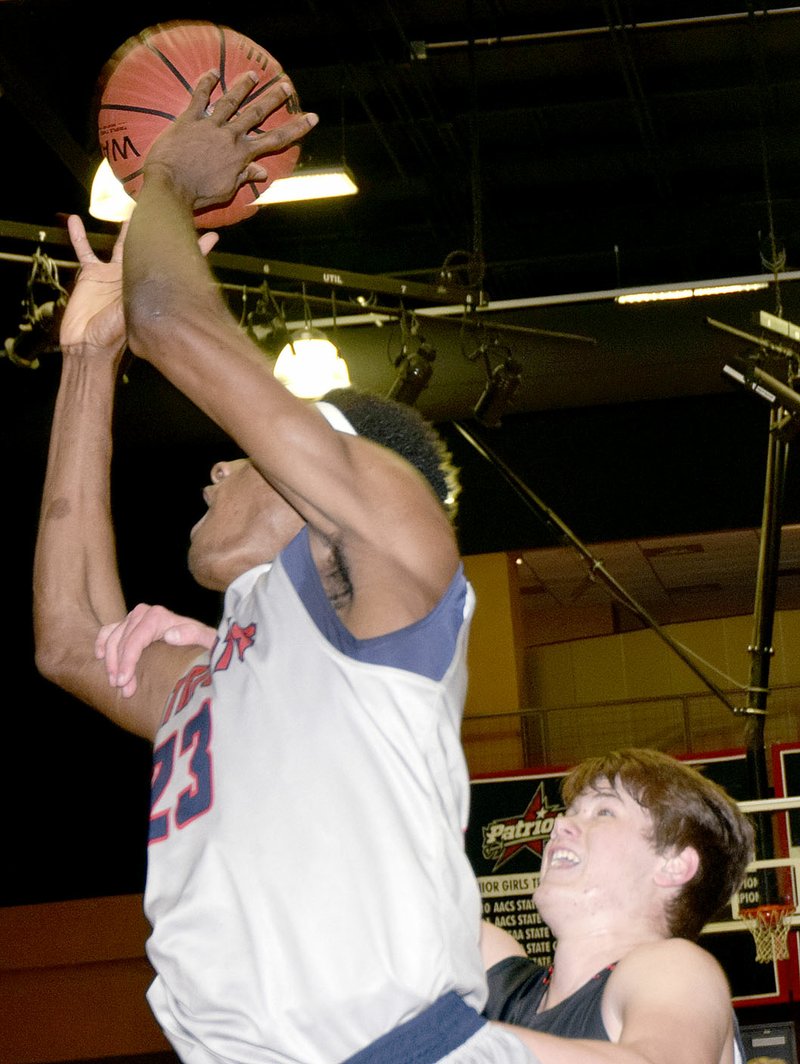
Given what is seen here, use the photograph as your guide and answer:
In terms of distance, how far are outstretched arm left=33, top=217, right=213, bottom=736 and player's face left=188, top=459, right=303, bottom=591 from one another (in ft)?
0.58

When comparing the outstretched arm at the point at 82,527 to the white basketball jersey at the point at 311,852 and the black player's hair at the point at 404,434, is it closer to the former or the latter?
the black player's hair at the point at 404,434

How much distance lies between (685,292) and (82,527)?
6566mm

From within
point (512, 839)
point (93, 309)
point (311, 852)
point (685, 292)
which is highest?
point (685, 292)

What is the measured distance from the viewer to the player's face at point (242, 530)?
2.01 meters

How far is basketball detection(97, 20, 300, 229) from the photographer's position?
268 centimetres

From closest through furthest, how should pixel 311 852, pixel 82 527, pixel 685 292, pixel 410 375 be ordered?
pixel 311 852, pixel 82 527, pixel 410 375, pixel 685 292

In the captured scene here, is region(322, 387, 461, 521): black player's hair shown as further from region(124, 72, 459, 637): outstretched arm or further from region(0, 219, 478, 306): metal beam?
region(0, 219, 478, 306): metal beam

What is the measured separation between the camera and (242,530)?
2027mm

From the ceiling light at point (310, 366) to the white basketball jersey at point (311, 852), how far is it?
507cm

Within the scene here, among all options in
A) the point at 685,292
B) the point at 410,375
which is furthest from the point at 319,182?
the point at 685,292

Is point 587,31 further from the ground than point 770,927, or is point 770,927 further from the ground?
point 587,31

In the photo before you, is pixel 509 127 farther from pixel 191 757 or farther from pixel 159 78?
pixel 191 757

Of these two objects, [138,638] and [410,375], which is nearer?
[138,638]

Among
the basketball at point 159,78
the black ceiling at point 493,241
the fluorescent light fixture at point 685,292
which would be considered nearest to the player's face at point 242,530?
the basketball at point 159,78
